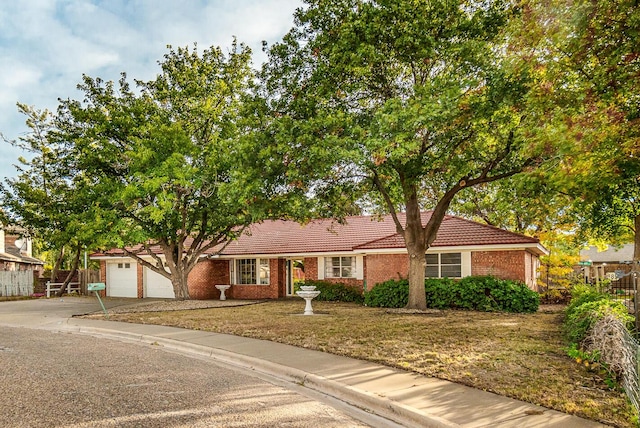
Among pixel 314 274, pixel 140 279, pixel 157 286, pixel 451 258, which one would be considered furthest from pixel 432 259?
pixel 140 279

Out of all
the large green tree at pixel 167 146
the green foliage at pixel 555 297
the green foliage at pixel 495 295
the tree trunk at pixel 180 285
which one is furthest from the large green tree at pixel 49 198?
the green foliage at pixel 555 297

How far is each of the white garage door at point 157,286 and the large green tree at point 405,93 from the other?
1537 cm

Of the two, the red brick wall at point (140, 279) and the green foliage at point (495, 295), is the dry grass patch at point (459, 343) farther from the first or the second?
the red brick wall at point (140, 279)

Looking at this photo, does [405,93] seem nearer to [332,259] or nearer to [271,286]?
[332,259]

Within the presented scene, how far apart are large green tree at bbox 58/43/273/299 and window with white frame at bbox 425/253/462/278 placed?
844 cm

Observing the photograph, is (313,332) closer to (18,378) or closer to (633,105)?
(18,378)

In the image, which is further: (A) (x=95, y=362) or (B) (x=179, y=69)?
(B) (x=179, y=69)

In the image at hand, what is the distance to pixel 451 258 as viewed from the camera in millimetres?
21172

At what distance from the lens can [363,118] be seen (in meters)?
15.3

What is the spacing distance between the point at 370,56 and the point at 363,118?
84.3 inches

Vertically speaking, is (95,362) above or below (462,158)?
below

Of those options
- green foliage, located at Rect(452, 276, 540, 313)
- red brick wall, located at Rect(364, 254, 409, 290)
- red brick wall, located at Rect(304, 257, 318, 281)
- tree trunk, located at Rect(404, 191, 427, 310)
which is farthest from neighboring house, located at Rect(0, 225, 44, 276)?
green foliage, located at Rect(452, 276, 540, 313)

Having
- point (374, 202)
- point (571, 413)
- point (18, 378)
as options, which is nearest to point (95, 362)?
point (18, 378)

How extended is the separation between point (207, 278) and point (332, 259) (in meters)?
8.03
